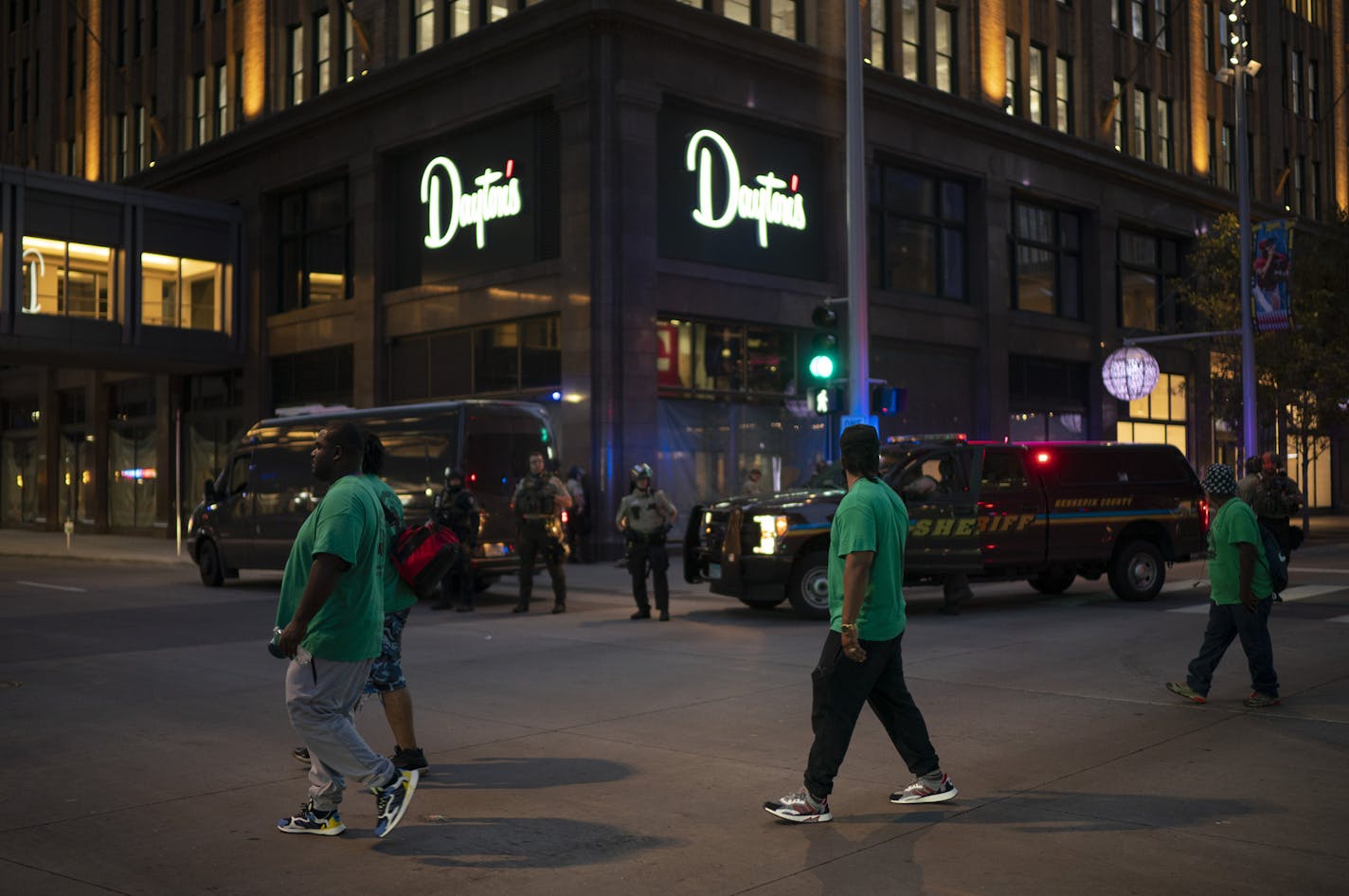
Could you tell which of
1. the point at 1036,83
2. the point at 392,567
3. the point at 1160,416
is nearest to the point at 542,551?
the point at 392,567

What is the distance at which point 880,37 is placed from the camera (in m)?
29.6

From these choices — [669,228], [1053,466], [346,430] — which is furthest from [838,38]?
[346,430]

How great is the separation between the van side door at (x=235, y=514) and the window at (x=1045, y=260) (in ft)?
65.8

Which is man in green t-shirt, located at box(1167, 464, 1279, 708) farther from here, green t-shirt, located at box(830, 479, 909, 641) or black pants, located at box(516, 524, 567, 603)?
black pants, located at box(516, 524, 567, 603)

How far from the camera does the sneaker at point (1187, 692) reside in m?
9.27

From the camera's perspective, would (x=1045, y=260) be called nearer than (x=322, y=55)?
No

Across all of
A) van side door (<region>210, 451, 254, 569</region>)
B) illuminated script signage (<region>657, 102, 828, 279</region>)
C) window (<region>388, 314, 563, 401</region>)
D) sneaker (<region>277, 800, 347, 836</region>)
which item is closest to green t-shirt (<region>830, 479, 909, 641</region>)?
sneaker (<region>277, 800, 347, 836</region>)

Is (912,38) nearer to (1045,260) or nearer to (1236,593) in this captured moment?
(1045,260)

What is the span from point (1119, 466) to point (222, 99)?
27.1 metres

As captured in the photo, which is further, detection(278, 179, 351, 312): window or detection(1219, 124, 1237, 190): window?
detection(1219, 124, 1237, 190): window

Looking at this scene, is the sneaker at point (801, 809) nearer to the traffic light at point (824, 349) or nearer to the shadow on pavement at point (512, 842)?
the shadow on pavement at point (512, 842)

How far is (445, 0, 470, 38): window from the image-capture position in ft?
89.5

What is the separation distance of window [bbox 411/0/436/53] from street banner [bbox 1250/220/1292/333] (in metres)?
17.7

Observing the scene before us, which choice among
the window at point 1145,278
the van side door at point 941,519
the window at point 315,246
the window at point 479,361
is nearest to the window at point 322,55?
the window at point 315,246
